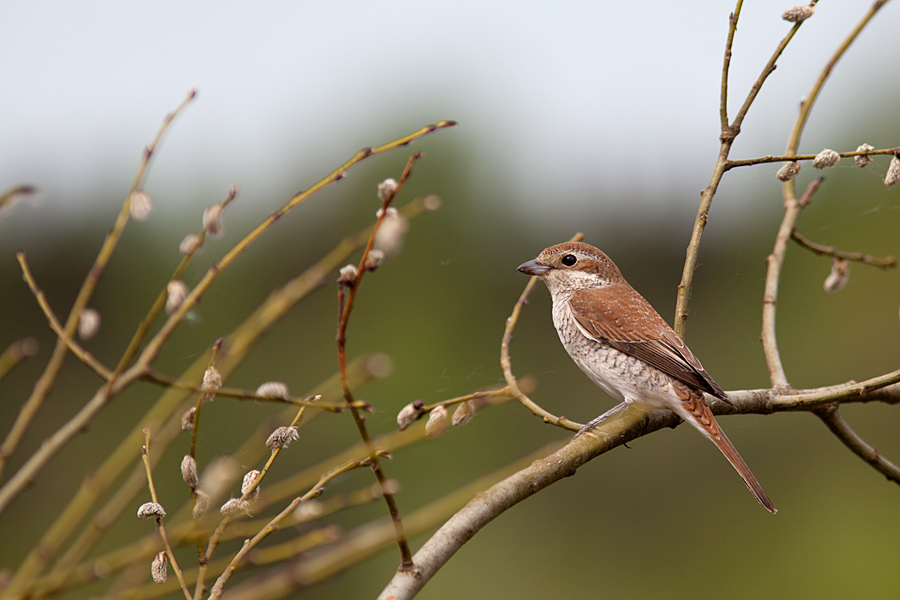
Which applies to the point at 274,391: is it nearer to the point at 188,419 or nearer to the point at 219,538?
the point at 219,538

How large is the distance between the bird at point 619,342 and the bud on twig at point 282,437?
6.14 feet

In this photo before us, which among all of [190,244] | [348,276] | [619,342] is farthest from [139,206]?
[619,342]

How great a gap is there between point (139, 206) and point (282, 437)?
46cm

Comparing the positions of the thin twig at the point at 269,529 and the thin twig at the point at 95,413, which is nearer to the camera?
the thin twig at the point at 95,413

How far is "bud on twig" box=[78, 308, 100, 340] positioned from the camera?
116cm

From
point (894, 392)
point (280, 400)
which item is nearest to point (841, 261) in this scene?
point (894, 392)

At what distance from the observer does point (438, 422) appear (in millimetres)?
1341

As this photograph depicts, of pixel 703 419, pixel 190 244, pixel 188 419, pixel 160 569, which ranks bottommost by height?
pixel 703 419

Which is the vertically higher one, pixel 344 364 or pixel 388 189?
pixel 388 189

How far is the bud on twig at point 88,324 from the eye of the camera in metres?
1.16

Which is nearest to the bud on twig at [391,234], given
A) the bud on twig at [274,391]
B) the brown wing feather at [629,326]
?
the bud on twig at [274,391]

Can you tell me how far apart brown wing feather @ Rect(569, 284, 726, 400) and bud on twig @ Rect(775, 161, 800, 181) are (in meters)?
1.09

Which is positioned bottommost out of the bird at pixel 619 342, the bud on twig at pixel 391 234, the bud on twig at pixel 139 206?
the bird at pixel 619 342

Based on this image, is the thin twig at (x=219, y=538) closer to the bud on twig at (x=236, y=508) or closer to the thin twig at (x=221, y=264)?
the bud on twig at (x=236, y=508)
